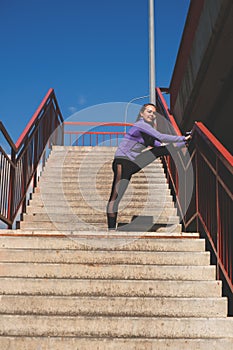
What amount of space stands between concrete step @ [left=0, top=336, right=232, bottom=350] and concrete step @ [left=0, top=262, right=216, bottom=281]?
2.83 ft

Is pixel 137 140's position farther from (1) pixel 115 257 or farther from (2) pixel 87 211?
(1) pixel 115 257

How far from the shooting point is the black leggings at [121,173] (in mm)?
5977

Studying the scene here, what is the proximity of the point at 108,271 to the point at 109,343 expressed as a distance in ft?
3.08

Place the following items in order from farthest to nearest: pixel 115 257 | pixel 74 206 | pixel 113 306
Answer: pixel 74 206, pixel 115 257, pixel 113 306

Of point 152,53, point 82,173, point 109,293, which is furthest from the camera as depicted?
point 152,53

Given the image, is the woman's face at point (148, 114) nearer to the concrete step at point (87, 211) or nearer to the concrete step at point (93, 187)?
the concrete step at point (87, 211)

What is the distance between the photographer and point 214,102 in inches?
321

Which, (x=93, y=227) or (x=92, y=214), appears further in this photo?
(x=92, y=214)

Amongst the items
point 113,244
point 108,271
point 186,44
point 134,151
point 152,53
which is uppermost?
point 152,53

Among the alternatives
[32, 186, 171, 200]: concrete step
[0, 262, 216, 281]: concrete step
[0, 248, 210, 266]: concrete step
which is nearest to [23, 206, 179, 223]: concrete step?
[32, 186, 171, 200]: concrete step

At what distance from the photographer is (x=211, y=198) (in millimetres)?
5301

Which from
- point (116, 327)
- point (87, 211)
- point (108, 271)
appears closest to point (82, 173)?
point (87, 211)

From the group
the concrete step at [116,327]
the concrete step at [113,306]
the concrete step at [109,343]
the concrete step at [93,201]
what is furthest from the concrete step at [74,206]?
→ the concrete step at [109,343]

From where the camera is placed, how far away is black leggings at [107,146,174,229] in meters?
5.98
